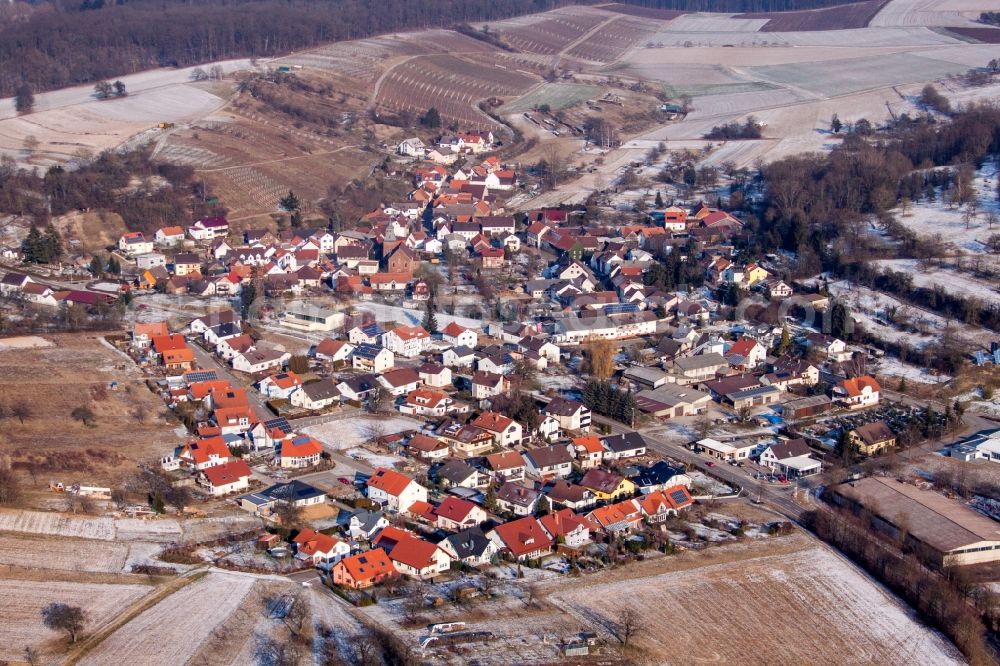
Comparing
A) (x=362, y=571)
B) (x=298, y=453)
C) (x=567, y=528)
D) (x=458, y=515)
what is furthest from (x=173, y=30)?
(x=362, y=571)

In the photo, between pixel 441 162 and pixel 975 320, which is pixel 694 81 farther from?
pixel 975 320

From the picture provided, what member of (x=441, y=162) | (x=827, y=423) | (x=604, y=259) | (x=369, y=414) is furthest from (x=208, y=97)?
(x=827, y=423)

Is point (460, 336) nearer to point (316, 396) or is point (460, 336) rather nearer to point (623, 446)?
point (316, 396)

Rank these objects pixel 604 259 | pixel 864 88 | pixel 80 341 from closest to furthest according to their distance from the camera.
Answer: pixel 80 341 → pixel 604 259 → pixel 864 88

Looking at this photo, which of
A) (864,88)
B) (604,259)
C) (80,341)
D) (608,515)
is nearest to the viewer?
(608,515)

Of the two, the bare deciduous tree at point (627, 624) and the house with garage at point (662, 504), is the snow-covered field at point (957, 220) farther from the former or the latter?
the bare deciduous tree at point (627, 624)
